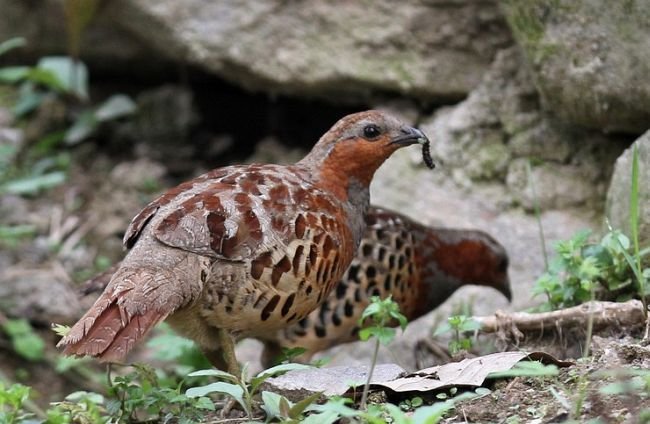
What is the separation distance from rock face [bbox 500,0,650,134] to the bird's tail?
213 centimetres

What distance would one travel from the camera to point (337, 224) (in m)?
4.29

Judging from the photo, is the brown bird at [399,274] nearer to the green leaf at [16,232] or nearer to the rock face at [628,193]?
the rock face at [628,193]

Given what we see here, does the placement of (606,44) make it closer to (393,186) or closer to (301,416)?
(393,186)

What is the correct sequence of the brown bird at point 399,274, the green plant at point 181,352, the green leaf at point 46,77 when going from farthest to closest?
1. the green leaf at point 46,77
2. the brown bird at point 399,274
3. the green plant at point 181,352

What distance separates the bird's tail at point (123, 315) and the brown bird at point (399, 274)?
1.35m

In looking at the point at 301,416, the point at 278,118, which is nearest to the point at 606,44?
the point at 301,416

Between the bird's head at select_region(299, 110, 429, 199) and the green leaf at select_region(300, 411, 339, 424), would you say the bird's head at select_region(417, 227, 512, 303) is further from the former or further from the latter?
the green leaf at select_region(300, 411, 339, 424)

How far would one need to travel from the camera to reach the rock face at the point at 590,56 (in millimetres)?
4441

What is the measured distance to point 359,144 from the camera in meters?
4.50

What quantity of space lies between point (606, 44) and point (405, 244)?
1.48 meters

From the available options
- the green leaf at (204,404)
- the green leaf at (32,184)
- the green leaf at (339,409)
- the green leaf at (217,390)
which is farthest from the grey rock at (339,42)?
the green leaf at (339,409)

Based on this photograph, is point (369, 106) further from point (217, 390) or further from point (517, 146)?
point (217, 390)

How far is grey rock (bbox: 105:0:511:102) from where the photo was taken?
5.91 meters

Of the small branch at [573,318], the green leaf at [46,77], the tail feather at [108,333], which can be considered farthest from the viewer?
the green leaf at [46,77]
